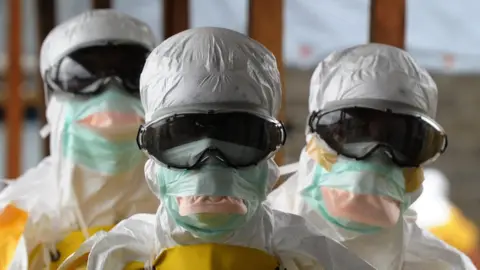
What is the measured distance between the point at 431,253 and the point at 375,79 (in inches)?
8.6

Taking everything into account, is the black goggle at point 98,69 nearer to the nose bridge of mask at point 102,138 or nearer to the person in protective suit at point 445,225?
the nose bridge of mask at point 102,138

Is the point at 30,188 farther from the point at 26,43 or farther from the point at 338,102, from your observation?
the point at 26,43

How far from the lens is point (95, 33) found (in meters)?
0.98

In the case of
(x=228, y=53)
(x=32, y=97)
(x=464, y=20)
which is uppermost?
(x=228, y=53)

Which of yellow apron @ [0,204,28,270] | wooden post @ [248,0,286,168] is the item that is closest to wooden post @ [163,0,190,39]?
wooden post @ [248,0,286,168]

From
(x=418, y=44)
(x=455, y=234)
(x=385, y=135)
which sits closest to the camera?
(x=385, y=135)

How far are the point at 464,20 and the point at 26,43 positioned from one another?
144 cm

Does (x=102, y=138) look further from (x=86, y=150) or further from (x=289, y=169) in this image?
(x=289, y=169)

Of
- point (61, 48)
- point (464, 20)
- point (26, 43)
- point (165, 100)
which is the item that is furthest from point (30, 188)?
point (26, 43)

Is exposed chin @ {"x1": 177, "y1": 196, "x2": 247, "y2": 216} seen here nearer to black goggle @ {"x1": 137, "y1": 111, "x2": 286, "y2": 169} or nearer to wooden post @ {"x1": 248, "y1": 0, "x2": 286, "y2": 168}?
black goggle @ {"x1": 137, "y1": 111, "x2": 286, "y2": 169}

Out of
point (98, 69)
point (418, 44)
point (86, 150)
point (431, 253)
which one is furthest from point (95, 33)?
point (418, 44)

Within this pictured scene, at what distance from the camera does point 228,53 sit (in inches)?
27.8

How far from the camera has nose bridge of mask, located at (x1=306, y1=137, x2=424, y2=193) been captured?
0.83 m

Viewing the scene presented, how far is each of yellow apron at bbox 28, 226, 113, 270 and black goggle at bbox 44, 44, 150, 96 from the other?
177 mm
